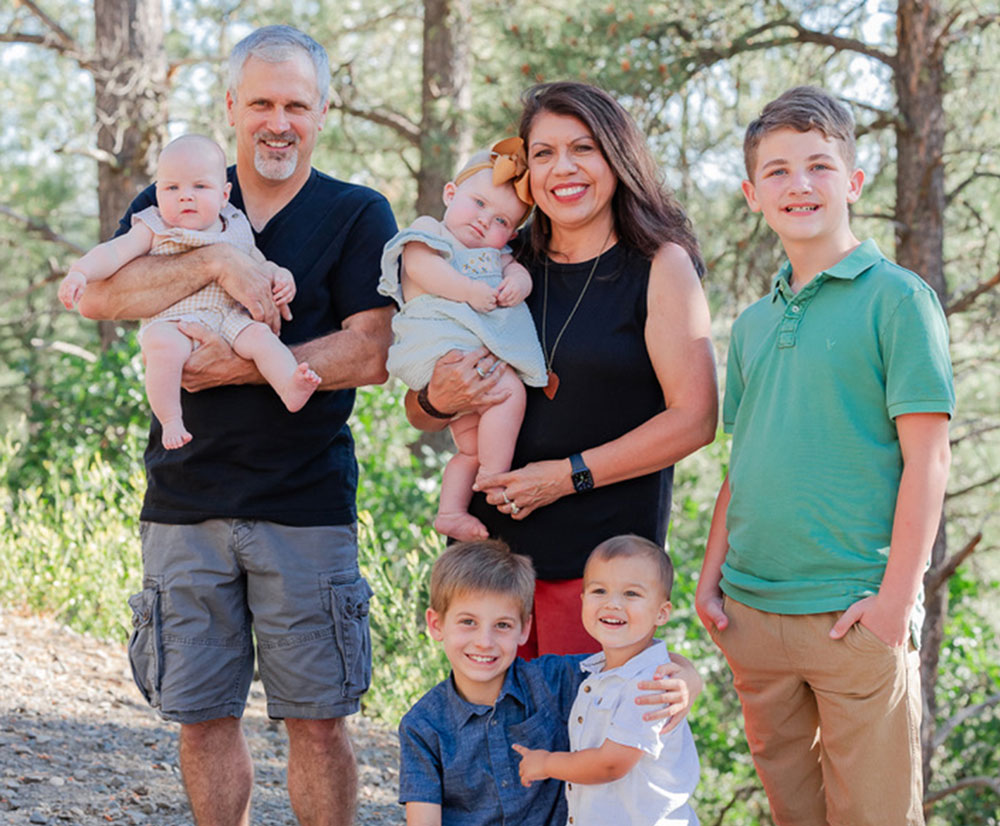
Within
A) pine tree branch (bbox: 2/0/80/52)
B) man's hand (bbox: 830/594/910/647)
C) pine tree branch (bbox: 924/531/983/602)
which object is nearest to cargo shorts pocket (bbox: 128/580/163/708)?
man's hand (bbox: 830/594/910/647)

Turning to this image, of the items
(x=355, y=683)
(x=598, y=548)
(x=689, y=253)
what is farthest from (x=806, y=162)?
(x=355, y=683)

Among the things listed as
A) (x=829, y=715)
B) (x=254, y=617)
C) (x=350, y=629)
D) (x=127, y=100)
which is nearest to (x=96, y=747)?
(x=254, y=617)

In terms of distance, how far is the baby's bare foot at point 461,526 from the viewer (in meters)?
2.66

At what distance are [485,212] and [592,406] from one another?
22.7 inches

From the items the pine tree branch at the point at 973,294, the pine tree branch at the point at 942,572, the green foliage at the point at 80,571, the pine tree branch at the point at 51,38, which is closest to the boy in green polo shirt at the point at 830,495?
the green foliage at the point at 80,571

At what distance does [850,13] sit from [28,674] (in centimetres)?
636

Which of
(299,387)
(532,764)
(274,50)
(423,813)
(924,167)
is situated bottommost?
(423,813)

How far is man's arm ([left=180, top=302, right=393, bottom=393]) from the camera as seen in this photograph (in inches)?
110

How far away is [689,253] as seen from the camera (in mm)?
2641

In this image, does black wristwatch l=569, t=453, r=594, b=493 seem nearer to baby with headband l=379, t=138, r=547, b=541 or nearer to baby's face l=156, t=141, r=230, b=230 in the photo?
baby with headband l=379, t=138, r=547, b=541

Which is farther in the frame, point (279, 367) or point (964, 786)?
point (964, 786)

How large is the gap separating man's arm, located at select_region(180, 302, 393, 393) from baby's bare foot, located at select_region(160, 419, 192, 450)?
12cm

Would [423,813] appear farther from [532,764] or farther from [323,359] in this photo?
[323,359]

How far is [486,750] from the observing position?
242 centimetres
